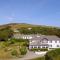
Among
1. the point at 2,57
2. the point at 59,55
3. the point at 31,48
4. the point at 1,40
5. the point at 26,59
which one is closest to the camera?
the point at 59,55

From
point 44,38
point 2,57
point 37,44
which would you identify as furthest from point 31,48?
point 2,57

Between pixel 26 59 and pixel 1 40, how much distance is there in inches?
1433

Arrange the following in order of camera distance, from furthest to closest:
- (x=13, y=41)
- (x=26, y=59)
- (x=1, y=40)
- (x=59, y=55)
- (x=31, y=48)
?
(x=1, y=40)
(x=13, y=41)
(x=31, y=48)
(x=26, y=59)
(x=59, y=55)

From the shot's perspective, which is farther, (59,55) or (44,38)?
(44,38)

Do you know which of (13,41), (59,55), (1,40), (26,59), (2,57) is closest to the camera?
(59,55)

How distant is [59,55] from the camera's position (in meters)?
37.4

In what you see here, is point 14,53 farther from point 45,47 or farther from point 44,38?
point 44,38

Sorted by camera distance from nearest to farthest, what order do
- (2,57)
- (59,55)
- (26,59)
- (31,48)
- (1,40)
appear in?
(59,55) → (26,59) → (2,57) → (31,48) → (1,40)

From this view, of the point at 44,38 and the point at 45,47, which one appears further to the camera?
the point at 44,38

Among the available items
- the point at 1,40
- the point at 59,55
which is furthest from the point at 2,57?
the point at 1,40

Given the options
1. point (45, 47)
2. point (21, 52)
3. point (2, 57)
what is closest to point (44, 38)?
point (45, 47)

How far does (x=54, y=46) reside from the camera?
228 ft

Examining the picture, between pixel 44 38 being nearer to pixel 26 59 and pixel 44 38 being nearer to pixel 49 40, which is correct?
pixel 49 40

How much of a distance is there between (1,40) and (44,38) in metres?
18.9
